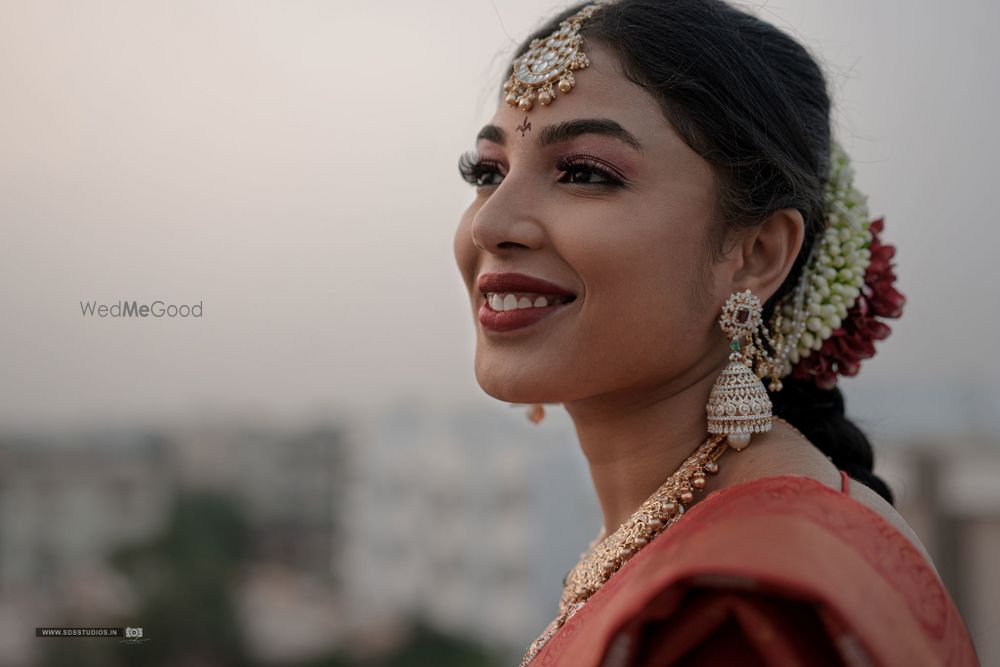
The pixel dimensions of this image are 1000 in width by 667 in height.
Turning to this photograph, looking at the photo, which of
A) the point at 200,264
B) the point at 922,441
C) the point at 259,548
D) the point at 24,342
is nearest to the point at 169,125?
the point at 200,264

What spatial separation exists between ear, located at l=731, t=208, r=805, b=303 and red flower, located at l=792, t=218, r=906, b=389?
22cm

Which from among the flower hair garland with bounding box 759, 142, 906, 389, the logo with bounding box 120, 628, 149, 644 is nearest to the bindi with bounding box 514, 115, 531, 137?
the flower hair garland with bounding box 759, 142, 906, 389

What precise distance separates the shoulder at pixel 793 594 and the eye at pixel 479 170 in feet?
2.59

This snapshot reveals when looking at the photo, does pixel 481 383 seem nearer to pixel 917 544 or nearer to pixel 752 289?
pixel 752 289

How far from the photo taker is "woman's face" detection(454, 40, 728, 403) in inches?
52.6

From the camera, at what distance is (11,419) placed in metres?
2.01

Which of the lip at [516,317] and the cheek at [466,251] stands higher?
the cheek at [466,251]

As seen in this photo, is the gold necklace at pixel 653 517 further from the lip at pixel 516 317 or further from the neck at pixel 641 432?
the lip at pixel 516 317

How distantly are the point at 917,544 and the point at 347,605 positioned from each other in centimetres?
198

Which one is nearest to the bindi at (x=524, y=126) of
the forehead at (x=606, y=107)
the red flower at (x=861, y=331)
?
the forehead at (x=606, y=107)

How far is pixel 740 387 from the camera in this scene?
140 centimetres

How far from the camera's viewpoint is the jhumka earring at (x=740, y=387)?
1384 mm

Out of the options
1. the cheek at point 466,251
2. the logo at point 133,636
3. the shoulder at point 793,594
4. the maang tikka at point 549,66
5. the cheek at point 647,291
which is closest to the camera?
the shoulder at point 793,594

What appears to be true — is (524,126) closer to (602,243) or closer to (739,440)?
(602,243)
